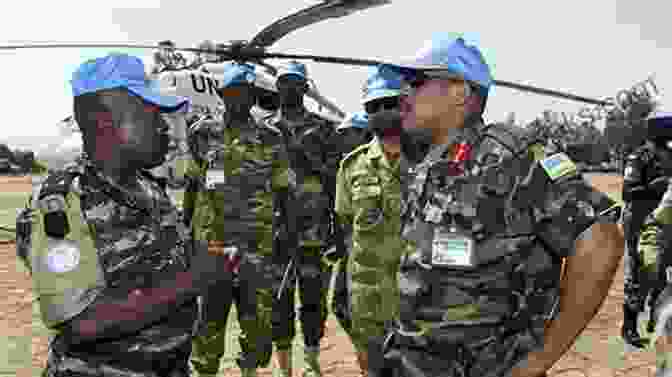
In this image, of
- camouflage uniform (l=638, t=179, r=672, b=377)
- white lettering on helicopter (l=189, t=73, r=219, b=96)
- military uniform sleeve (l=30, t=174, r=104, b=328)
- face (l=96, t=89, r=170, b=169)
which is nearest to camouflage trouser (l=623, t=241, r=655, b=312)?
camouflage uniform (l=638, t=179, r=672, b=377)

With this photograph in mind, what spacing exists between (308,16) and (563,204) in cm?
492

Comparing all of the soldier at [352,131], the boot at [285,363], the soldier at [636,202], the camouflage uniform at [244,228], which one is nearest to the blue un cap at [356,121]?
the soldier at [352,131]

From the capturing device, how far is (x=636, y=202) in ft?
21.6

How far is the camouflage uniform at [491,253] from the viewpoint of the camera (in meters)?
1.96

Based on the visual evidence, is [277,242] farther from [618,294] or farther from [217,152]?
[618,294]

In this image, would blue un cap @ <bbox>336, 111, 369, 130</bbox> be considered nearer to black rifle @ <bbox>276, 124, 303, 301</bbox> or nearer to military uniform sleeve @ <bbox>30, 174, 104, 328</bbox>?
black rifle @ <bbox>276, 124, 303, 301</bbox>

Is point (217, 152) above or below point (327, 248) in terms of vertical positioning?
above

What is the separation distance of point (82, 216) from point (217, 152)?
2561 millimetres

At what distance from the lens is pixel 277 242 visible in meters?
4.81

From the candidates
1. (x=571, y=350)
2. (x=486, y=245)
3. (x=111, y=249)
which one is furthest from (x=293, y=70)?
(x=486, y=245)

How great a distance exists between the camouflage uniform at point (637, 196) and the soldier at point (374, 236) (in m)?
3.49

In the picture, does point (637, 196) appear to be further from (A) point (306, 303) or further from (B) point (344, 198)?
(B) point (344, 198)

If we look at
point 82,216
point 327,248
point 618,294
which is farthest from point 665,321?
point 618,294

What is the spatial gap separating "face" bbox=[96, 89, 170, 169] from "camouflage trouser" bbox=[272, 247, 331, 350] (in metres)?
2.49
